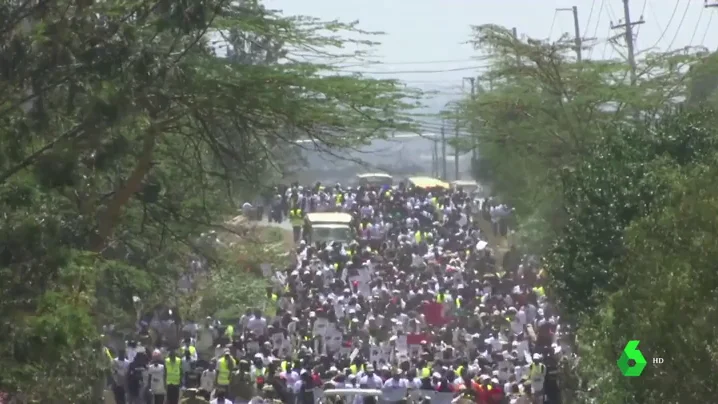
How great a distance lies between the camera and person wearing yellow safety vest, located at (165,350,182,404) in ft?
66.7

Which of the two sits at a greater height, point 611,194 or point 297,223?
point 611,194

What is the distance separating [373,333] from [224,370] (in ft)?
21.0

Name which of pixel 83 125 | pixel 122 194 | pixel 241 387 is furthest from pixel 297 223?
pixel 83 125

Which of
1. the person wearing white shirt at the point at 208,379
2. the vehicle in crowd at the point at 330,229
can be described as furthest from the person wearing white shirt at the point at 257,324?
the vehicle in crowd at the point at 330,229

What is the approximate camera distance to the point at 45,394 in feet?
41.4

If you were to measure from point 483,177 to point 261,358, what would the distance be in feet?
108

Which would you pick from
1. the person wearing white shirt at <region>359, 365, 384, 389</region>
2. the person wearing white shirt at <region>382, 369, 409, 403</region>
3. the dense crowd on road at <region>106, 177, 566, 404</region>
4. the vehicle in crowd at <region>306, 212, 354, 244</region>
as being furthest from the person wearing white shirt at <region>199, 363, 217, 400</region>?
the vehicle in crowd at <region>306, 212, 354, 244</region>

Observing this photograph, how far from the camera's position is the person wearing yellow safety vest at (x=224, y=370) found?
67.4 feet

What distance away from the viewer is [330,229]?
39.2 metres

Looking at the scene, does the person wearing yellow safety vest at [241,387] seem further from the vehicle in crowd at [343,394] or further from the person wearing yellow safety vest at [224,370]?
the vehicle in crowd at [343,394]

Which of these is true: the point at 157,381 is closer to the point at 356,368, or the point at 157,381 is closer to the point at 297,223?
the point at 356,368

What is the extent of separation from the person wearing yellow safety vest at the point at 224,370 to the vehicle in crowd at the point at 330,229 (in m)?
17.7

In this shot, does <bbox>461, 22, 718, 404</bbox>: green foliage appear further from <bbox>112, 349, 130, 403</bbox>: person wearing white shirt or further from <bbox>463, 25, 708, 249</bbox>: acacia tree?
<bbox>112, 349, 130, 403</bbox>: person wearing white shirt

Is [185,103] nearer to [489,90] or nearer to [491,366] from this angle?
[491,366]
